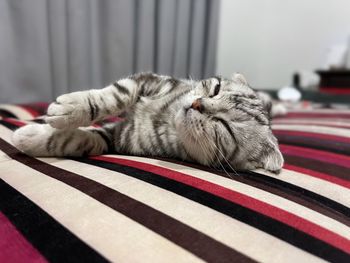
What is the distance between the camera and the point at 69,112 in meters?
0.85

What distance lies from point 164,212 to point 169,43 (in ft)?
7.10

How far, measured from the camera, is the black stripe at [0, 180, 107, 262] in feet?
1.48

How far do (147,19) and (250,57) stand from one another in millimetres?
1490

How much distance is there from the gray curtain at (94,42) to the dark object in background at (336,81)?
93 centimetres

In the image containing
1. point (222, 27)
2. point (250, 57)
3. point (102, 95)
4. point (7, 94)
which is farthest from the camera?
point (250, 57)

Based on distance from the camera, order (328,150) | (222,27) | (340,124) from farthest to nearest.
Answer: (222,27) → (340,124) → (328,150)

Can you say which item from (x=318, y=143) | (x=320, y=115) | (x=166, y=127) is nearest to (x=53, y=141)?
(x=166, y=127)

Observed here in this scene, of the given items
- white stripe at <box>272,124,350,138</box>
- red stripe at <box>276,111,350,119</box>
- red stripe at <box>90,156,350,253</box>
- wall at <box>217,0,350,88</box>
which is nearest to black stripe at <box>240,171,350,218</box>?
red stripe at <box>90,156,350,253</box>

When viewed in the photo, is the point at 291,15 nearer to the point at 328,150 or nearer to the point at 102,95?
the point at 328,150

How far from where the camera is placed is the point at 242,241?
51cm

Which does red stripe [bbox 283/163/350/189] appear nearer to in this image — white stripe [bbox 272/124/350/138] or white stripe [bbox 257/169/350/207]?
white stripe [bbox 257/169/350/207]

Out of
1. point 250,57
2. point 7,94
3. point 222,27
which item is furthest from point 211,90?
point 250,57

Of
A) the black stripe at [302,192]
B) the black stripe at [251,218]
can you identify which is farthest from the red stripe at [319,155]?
the black stripe at [251,218]

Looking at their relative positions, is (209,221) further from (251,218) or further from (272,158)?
(272,158)
